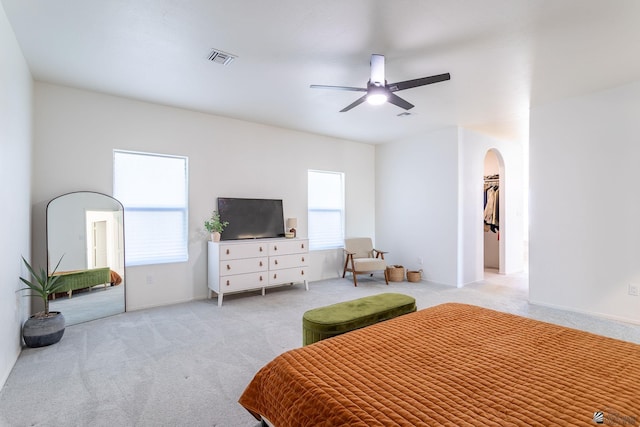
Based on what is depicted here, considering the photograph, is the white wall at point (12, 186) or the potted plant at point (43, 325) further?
the potted plant at point (43, 325)

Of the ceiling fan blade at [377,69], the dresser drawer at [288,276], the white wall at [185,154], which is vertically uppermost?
the ceiling fan blade at [377,69]

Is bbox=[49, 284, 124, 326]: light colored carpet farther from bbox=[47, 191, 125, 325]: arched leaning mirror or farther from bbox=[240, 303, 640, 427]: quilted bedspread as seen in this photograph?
bbox=[240, 303, 640, 427]: quilted bedspread

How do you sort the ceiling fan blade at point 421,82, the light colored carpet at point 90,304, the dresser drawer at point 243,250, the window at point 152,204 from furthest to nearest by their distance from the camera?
the dresser drawer at point 243,250 < the window at point 152,204 < the light colored carpet at point 90,304 < the ceiling fan blade at point 421,82

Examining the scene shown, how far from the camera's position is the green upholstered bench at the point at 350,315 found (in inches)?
90.4

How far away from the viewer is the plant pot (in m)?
2.87

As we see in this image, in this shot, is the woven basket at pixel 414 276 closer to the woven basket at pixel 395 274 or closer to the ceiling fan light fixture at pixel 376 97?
the woven basket at pixel 395 274

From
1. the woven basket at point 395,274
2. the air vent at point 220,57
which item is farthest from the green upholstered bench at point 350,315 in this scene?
the woven basket at point 395,274

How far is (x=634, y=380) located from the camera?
4.01ft

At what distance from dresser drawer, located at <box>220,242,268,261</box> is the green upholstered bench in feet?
6.96

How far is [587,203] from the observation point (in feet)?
12.6

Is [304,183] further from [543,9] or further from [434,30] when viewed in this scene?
[543,9]

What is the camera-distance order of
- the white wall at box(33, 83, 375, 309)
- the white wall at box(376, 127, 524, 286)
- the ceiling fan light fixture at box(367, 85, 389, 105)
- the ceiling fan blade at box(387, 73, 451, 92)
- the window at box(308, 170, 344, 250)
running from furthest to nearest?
the window at box(308, 170, 344, 250) < the white wall at box(376, 127, 524, 286) < the white wall at box(33, 83, 375, 309) < the ceiling fan light fixture at box(367, 85, 389, 105) < the ceiling fan blade at box(387, 73, 451, 92)

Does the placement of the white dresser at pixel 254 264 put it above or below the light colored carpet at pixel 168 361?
above

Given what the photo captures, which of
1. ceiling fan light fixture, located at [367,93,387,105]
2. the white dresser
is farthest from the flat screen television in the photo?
ceiling fan light fixture, located at [367,93,387,105]
